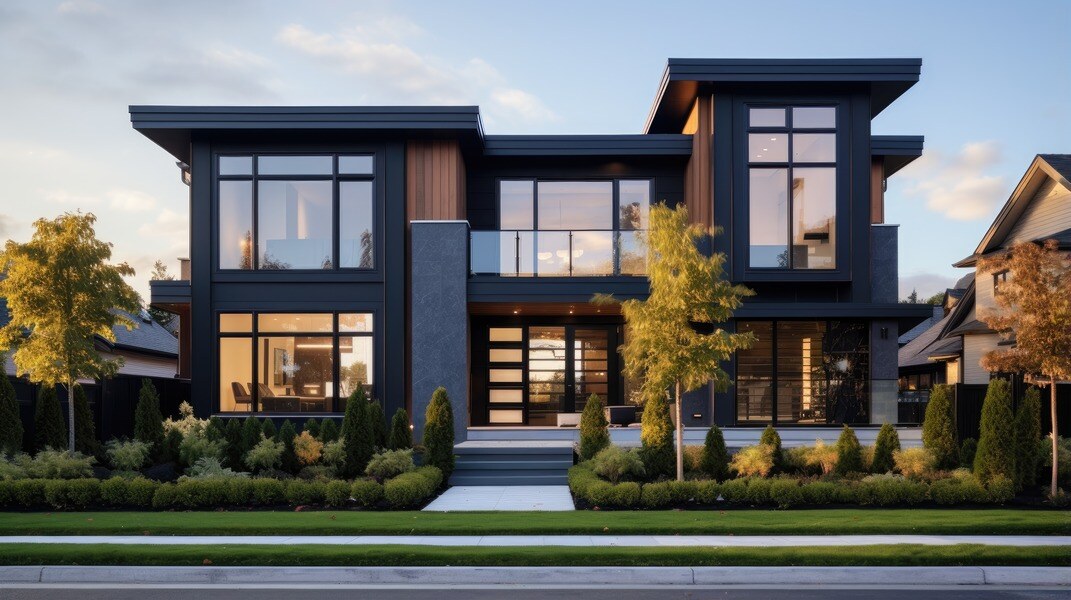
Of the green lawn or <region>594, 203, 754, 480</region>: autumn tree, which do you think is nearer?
the green lawn

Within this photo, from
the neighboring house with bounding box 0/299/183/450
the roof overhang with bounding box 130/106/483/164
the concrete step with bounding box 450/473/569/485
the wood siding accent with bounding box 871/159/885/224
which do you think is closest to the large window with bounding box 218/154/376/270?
the roof overhang with bounding box 130/106/483/164

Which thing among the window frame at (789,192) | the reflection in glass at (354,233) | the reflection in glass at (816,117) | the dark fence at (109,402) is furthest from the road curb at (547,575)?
the reflection in glass at (816,117)

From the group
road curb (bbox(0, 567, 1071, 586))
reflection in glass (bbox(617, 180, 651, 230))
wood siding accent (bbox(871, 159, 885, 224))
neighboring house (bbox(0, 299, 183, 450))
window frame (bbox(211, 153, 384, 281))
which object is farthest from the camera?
wood siding accent (bbox(871, 159, 885, 224))

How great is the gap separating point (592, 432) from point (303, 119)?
963 centimetres

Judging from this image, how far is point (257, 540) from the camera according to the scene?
1020 centimetres

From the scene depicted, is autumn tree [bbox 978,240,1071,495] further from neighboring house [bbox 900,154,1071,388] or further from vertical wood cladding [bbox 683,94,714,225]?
neighboring house [bbox 900,154,1071,388]

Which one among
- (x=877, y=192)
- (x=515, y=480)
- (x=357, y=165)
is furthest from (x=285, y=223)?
(x=877, y=192)

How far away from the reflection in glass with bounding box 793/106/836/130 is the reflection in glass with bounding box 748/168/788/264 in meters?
1.24

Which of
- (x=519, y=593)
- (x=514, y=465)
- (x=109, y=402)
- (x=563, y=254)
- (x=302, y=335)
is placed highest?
(x=563, y=254)

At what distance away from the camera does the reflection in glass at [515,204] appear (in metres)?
21.5

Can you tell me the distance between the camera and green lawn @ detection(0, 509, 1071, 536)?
10.7m

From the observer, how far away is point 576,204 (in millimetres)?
21422

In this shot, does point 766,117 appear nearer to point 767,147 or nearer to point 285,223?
point 767,147

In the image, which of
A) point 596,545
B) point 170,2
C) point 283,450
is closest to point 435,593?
point 596,545
